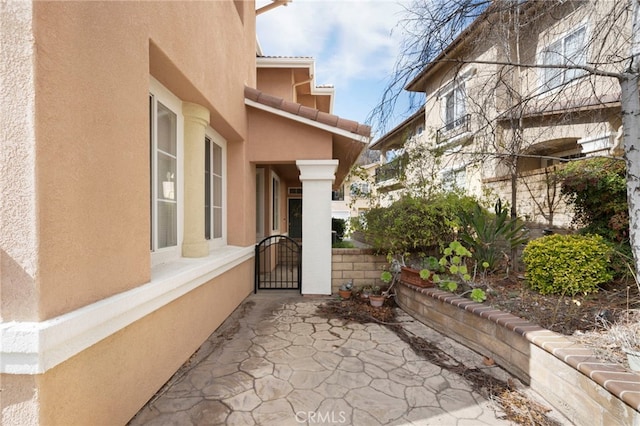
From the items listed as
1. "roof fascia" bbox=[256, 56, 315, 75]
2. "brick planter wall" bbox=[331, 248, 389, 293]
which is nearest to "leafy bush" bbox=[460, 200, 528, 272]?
"brick planter wall" bbox=[331, 248, 389, 293]

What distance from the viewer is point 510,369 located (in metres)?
3.14

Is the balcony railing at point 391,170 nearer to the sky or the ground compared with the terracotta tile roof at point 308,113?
nearer to the ground

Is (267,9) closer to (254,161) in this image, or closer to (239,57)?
(239,57)

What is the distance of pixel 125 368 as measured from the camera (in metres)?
2.31

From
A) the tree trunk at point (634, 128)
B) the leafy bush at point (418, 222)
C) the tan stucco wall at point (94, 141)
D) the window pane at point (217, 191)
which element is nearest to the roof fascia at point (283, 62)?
the window pane at point (217, 191)

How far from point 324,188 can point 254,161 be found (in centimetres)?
159

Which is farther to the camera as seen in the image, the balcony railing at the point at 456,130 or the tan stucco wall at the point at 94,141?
the balcony railing at the point at 456,130

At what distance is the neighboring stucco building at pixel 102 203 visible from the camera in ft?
5.20

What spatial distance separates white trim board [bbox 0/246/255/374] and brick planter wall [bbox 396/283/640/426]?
366 cm

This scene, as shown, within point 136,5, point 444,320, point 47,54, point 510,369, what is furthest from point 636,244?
point 136,5

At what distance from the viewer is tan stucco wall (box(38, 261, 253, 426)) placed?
174 centimetres

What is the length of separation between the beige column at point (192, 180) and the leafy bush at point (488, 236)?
15.2ft

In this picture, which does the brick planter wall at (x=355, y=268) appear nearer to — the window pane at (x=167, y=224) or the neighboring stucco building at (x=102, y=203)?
the neighboring stucco building at (x=102, y=203)

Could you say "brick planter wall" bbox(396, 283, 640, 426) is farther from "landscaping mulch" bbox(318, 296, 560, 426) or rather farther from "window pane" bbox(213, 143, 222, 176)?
"window pane" bbox(213, 143, 222, 176)
